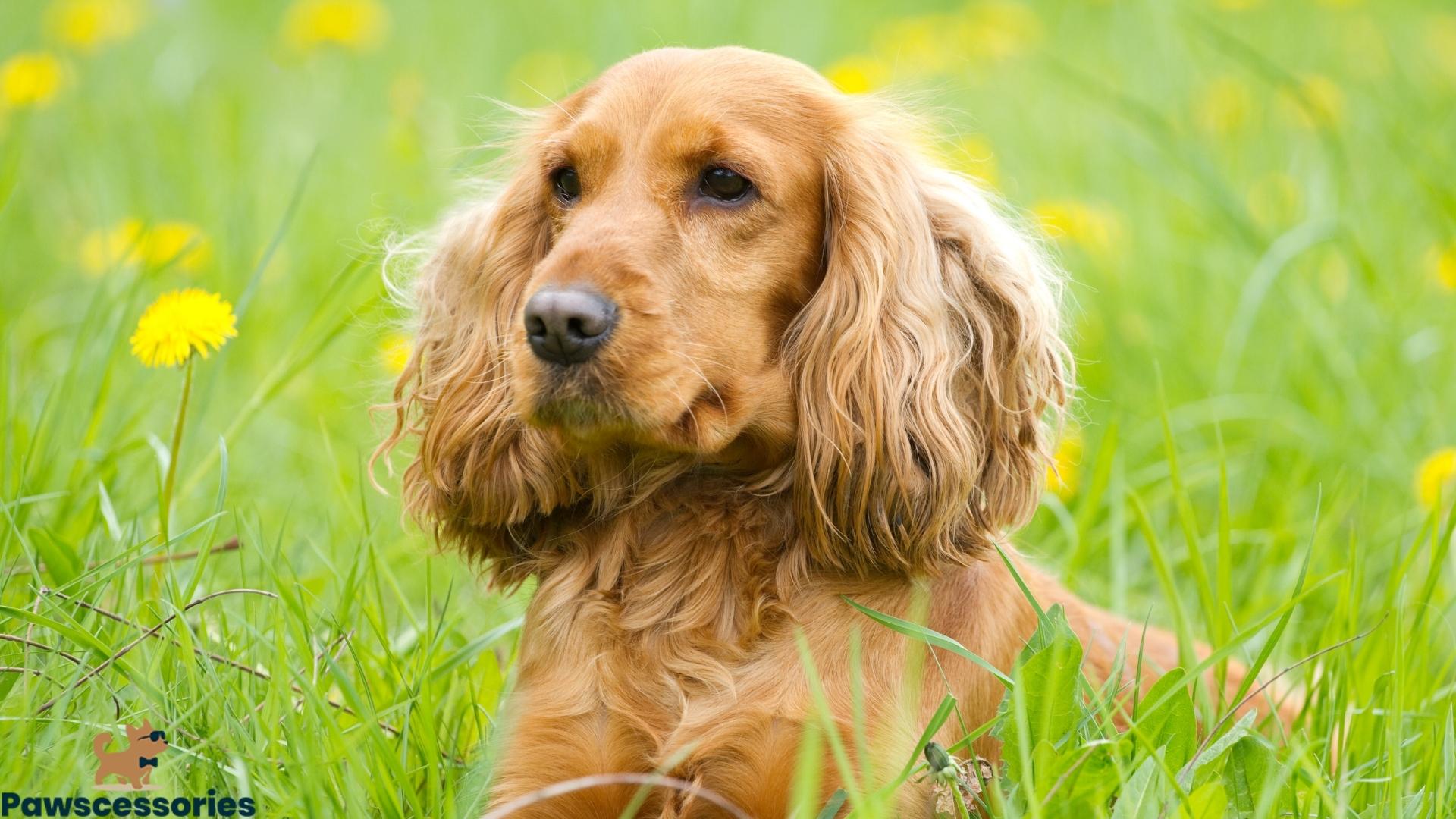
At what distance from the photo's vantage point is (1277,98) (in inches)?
253

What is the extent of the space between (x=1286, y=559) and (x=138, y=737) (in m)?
2.71

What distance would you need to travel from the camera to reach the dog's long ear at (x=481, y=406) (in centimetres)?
259

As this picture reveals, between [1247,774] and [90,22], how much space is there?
5.22 meters

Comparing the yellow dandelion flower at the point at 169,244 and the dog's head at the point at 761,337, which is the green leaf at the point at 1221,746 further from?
the yellow dandelion flower at the point at 169,244

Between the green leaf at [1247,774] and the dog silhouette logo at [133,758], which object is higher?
the green leaf at [1247,774]

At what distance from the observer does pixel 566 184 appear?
2594mm

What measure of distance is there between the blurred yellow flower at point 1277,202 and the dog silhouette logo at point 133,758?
12.9 ft

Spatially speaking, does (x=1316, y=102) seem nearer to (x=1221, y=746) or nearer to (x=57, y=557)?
(x=1221, y=746)

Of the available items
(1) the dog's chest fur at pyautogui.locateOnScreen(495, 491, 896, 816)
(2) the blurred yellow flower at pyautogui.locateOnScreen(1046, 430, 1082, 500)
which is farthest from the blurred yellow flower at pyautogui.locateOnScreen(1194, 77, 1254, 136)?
(1) the dog's chest fur at pyautogui.locateOnScreen(495, 491, 896, 816)

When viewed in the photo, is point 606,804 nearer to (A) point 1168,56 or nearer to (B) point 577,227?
(B) point 577,227

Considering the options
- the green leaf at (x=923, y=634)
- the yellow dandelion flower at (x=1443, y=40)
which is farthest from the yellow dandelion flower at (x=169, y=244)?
the yellow dandelion flower at (x=1443, y=40)

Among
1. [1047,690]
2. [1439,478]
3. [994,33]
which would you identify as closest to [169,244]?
[1047,690]

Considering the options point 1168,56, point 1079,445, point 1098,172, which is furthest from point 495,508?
point 1168,56

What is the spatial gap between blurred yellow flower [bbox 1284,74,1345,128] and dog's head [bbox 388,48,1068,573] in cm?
164
